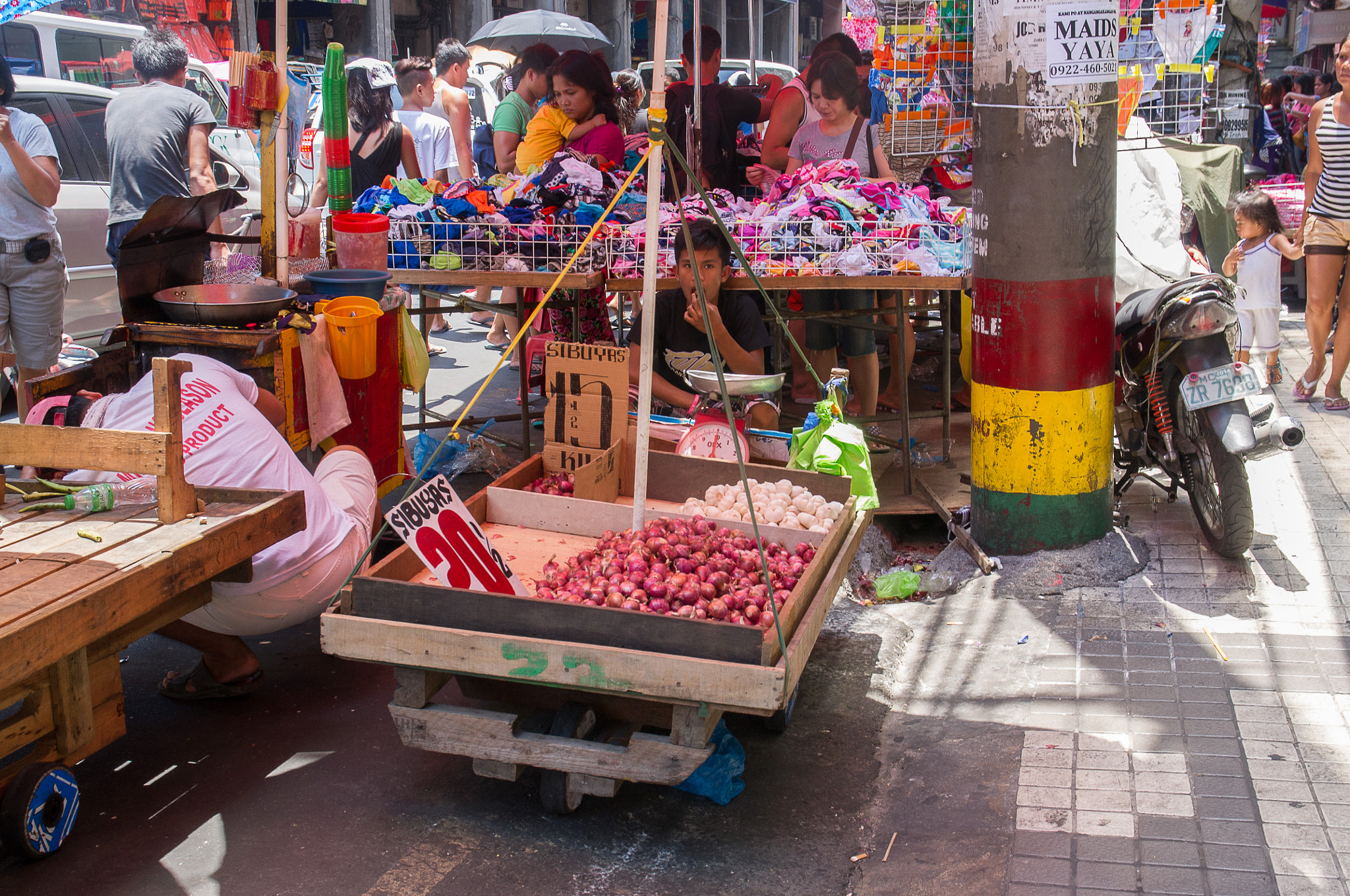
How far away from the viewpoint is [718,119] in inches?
312

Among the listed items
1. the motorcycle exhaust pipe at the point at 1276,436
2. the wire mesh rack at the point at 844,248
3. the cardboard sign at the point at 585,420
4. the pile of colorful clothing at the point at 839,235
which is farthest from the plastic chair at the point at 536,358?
the motorcycle exhaust pipe at the point at 1276,436

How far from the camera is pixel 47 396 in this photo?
4.03 metres

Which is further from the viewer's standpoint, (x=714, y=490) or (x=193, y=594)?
(x=714, y=490)

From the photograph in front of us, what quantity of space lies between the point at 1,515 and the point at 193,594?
621 millimetres

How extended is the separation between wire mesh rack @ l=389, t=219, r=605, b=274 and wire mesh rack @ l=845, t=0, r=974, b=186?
243 cm

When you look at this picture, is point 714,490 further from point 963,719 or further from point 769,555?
point 963,719

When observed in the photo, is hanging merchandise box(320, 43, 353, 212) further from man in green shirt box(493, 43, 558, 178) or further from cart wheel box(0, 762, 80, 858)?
cart wheel box(0, 762, 80, 858)

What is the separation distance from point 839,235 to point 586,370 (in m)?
1.73

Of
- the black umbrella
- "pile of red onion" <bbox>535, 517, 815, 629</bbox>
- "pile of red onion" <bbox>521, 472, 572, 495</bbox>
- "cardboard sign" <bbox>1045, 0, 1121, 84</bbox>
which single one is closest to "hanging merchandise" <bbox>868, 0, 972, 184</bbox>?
"cardboard sign" <bbox>1045, 0, 1121, 84</bbox>

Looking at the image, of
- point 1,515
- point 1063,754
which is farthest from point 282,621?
point 1063,754

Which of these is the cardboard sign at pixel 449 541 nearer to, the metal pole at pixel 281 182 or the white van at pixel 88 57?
the metal pole at pixel 281 182

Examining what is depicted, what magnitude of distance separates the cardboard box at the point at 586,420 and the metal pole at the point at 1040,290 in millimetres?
1552

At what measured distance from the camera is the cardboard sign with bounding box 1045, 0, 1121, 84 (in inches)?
162

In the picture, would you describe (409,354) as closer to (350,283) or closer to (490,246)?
(350,283)
